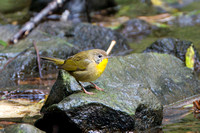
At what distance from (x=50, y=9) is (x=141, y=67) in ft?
20.2

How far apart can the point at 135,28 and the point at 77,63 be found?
768 cm

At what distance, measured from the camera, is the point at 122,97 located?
15.4 feet

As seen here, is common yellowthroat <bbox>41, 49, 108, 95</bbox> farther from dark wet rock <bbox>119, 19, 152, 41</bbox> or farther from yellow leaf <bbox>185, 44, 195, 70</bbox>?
dark wet rock <bbox>119, 19, 152, 41</bbox>

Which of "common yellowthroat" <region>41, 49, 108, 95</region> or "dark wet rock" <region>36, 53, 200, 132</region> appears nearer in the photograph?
"dark wet rock" <region>36, 53, 200, 132</region>

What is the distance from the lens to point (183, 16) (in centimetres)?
1350

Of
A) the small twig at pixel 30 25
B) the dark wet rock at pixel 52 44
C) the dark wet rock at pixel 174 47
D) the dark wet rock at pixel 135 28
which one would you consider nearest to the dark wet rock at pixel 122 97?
the dark wet rock at pixel 174 47

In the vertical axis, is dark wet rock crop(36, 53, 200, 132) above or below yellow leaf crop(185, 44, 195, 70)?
above

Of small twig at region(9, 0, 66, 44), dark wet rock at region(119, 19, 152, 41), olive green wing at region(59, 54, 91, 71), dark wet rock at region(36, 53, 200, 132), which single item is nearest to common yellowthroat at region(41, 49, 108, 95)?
olive green wing at region(59, 54, 91, 71)

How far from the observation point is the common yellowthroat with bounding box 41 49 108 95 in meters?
4.73

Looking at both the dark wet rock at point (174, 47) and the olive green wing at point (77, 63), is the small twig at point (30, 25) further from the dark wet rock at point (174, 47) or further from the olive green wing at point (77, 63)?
the olive green wing at point (77, 63)

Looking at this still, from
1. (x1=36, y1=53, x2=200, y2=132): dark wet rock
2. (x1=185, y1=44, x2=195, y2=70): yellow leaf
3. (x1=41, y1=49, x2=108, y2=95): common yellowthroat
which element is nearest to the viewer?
(x1=36, y1=53, x2=200, y2=132): dark wet rock

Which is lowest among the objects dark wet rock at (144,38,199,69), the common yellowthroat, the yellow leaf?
the yellow leaf

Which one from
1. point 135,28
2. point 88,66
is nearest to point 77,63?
point 88,66

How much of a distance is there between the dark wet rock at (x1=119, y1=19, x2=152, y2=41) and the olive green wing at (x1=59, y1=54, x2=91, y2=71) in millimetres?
7099
